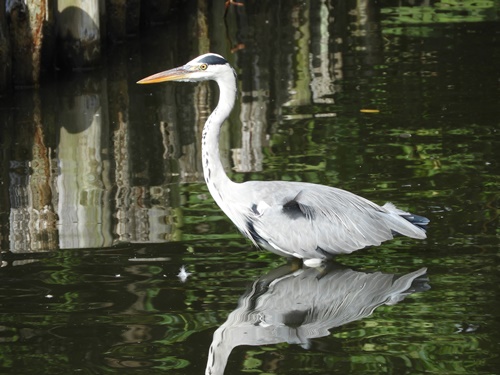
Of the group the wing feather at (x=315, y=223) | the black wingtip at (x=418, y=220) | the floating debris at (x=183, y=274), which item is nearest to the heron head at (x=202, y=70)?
the wing feather at (x=315, y=223)

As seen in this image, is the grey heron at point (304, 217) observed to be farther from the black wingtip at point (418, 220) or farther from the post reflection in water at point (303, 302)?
the post reflection in water at point (303, 302)

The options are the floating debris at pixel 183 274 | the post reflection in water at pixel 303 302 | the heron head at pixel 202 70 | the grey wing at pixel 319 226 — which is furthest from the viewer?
the heron head at pixel 202 70

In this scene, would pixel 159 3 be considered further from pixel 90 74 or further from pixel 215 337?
pixel 215 337

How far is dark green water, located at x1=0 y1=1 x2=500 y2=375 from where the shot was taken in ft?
20.6

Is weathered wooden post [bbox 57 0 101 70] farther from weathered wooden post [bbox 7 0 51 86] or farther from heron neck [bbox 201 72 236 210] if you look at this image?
heron neck [bbox 201 72 236 210]

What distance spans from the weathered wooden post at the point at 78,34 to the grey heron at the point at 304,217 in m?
5.06

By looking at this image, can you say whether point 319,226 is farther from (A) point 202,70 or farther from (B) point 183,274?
(A) point 202,70

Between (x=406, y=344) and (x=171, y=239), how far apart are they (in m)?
2.26

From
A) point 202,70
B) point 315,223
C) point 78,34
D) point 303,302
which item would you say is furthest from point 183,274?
point 78,34

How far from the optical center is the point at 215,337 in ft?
20.9

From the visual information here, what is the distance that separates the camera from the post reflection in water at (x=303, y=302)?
21.0 ft

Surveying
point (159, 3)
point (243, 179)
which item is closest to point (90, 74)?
point (159, 3)

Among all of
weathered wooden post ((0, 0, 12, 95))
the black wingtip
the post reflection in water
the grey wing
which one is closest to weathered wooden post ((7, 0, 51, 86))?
weathered wooden post ((0, 0, 12, 95))

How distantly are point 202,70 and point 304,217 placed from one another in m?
1.27
